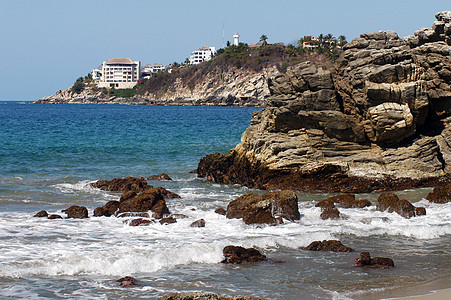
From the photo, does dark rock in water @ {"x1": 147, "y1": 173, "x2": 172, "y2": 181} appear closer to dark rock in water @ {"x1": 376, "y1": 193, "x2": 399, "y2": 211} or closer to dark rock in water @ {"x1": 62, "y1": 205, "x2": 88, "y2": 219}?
dark rock in water @ {"x1": 62, "y1": 205, "x2": 88, "y2": 219}

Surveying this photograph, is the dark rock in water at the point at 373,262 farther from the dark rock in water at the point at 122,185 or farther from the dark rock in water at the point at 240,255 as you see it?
the dark rock in water at the point at 122,185

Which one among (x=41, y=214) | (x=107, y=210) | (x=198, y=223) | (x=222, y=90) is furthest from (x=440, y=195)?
(x=222, y=90)

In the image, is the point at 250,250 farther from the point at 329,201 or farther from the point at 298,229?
the point at 329,201

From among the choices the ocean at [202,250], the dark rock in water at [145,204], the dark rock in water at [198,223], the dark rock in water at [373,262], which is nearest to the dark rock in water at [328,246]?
the ocean at [202,250]

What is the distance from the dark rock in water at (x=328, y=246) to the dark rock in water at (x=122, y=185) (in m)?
9.40

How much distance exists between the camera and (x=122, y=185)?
66.3ft

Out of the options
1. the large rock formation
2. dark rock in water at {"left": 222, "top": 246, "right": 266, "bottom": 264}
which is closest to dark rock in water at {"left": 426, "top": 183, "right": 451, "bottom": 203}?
the large rock formation

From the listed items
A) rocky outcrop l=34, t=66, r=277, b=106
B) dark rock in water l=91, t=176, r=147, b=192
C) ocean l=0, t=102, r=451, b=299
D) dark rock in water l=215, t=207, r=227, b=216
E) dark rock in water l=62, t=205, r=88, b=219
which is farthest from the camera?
rocky outcrop l=34, t=66, r=277, b=106

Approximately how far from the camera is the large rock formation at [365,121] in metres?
18.3

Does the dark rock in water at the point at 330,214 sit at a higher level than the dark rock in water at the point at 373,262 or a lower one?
higher

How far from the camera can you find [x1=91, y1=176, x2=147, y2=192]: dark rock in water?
65.1ft

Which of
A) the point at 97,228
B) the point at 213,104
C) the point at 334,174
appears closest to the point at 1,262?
the point at 97,228

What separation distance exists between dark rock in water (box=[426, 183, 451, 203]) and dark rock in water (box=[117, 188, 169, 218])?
27.2 ft

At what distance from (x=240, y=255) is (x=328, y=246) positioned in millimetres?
2112
